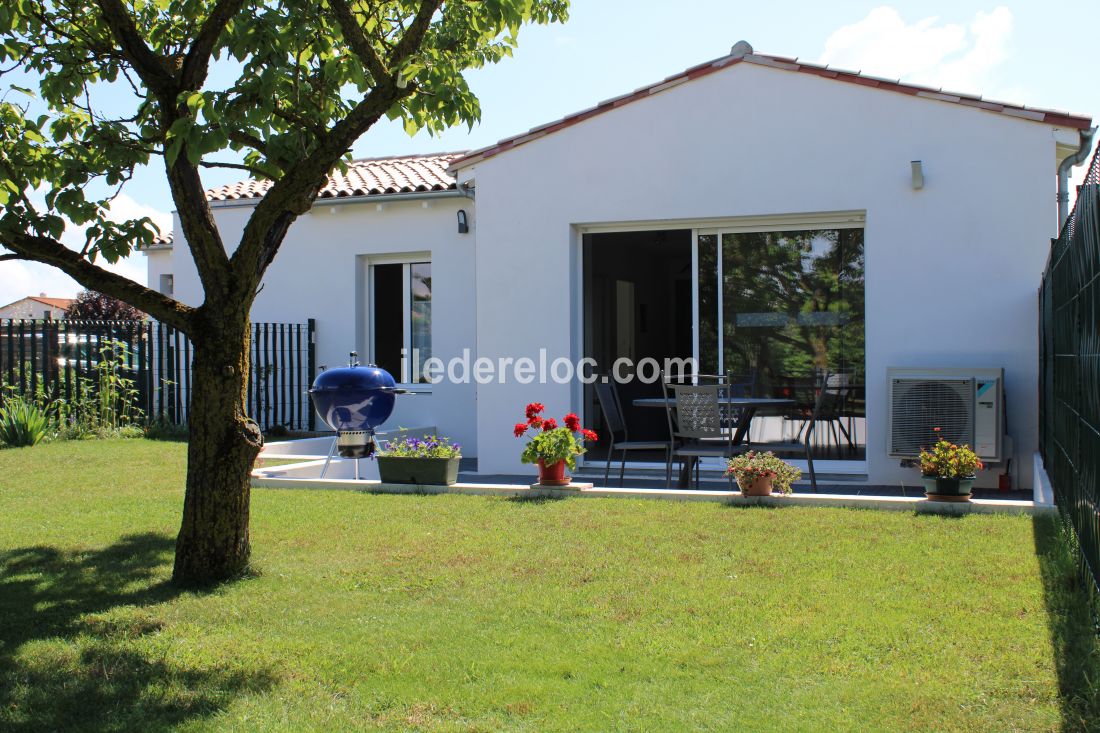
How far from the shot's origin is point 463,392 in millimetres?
13109

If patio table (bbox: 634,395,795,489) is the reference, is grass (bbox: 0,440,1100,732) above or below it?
below

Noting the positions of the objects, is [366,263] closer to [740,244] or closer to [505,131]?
[505,131]

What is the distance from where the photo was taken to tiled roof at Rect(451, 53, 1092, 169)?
895 cm

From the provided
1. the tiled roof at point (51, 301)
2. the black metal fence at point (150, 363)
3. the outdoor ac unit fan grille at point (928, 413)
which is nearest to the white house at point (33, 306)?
the tiled roof at point (51, 301)

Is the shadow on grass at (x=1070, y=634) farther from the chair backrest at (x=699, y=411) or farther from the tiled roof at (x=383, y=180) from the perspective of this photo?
the tiled roof at (x=383, y=180)

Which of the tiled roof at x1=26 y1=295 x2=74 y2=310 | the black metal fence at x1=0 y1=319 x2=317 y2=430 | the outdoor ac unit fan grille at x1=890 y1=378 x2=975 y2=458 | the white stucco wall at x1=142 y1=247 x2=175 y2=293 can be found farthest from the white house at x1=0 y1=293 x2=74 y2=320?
the outdoor ac unit fan grille at x1=890 y1=378 x2=975 y2=458

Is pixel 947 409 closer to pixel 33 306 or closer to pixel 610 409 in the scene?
pixel 610 409

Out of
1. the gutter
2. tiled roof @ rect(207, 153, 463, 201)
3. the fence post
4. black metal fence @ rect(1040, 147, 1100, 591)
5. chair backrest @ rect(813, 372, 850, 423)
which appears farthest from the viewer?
the fence post

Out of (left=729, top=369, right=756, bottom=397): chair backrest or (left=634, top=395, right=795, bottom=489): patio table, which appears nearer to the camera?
(left=634, top=395, right=795, bottom=489): patio table

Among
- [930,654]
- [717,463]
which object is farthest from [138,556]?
[717,463]

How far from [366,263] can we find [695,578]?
31.5ft

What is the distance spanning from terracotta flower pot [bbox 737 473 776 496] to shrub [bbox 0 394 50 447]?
8117mm

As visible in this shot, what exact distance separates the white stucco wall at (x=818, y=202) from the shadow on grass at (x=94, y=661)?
19.3ft

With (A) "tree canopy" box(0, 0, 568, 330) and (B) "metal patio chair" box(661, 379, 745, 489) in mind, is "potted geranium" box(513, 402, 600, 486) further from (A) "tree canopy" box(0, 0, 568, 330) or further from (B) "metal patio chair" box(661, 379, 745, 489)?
(A) "tree canopy" box(0, 0, 568, 330)
